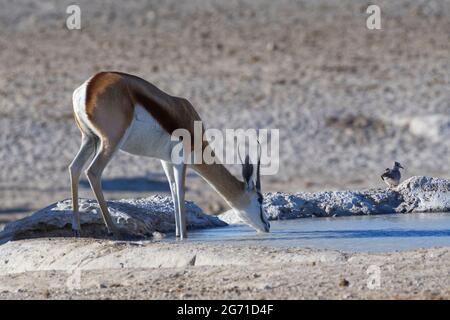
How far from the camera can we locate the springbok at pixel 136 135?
10281 millimetres

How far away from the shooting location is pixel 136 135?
419 inches

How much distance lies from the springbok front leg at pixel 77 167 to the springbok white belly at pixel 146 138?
0.84 ft

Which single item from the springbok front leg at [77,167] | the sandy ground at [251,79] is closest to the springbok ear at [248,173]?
the springbok front leg at [77,167]

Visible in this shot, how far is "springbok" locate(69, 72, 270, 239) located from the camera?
405 inches

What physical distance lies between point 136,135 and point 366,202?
2.01m

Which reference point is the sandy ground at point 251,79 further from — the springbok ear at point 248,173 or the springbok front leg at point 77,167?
the springbok front leg at point 77,167

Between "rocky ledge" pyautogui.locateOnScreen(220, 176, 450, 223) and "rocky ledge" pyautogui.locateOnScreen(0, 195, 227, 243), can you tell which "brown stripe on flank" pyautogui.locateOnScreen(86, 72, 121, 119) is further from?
"rocky ledge" pyautogui.locateOnScreen(220, 176, 450, 223)

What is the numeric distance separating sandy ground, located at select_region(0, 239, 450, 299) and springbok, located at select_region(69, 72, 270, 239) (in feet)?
3.29

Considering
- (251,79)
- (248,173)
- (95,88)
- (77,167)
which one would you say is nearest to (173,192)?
(248,173)

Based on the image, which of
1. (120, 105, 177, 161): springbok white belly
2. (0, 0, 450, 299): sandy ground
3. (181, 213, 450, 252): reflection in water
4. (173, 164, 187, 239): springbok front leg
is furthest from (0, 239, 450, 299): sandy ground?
(0, 0, 450, 299): sandy ground

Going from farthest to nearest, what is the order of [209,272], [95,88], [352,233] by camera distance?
[95,88], [352,233], [209,272]

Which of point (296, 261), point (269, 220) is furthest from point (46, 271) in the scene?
point (269, 220)

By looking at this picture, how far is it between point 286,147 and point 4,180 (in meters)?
4.09

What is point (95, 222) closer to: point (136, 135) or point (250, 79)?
point (136, 135)
